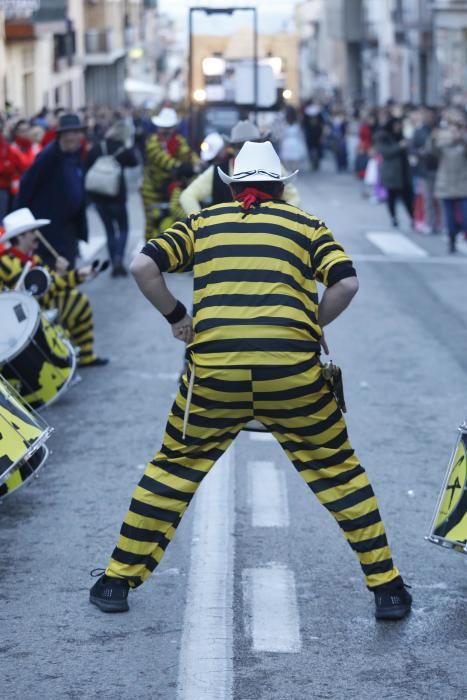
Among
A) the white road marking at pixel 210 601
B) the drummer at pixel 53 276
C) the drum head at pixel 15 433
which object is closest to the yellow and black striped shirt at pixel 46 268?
the drummer at pixel 53 276

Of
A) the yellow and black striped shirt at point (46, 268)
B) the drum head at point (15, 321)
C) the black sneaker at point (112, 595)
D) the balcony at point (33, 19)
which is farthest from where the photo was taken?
the balcony at point (33, 19)

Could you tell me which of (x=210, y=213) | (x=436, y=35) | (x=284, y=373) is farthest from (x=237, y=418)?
(x=436, y=35)

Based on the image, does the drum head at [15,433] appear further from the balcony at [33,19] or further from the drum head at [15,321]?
the balcony at [33,19]

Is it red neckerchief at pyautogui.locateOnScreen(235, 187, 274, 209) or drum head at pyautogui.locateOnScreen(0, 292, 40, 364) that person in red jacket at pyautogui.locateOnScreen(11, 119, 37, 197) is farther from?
red neckerchief at pyautogui.locateOnScreen(235, 187, 274, 209)

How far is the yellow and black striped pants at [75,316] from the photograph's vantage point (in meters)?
10.4

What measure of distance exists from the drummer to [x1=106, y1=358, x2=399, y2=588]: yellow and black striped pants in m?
3.98

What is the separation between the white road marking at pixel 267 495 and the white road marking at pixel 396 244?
35.3ft

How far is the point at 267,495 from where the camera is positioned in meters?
7.31

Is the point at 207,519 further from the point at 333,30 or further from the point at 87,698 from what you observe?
the point at 333,30

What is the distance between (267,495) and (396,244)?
1271 cm

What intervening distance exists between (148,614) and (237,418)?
812 millimetres

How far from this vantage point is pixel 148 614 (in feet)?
18.3

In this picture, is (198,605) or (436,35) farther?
(436,35)

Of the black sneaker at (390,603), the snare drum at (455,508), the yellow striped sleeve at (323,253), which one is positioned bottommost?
the black sneaker at (390,603)
